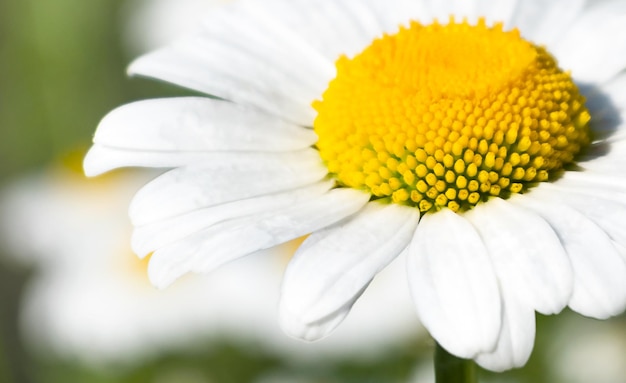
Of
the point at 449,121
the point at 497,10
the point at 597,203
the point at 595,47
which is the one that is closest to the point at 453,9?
the point at 497,10

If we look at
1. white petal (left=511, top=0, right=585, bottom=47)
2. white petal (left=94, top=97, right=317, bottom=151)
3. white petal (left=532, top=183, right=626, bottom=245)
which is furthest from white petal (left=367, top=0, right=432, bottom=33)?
white petal (left=532, top=183, right=626, bottom=245)

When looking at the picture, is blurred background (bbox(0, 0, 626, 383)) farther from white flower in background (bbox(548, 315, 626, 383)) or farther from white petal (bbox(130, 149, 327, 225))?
white petal (bbox(130, 149, 327, 225))

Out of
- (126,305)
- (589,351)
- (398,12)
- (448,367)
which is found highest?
(398,12)

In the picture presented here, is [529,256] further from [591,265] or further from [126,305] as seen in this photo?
[126,305]

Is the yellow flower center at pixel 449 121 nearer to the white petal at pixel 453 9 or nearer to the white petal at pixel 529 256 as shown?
the white petal at pixel 529 256

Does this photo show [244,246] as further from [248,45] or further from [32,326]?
[32,326]

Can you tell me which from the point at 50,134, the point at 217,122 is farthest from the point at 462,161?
the point at 50,134
